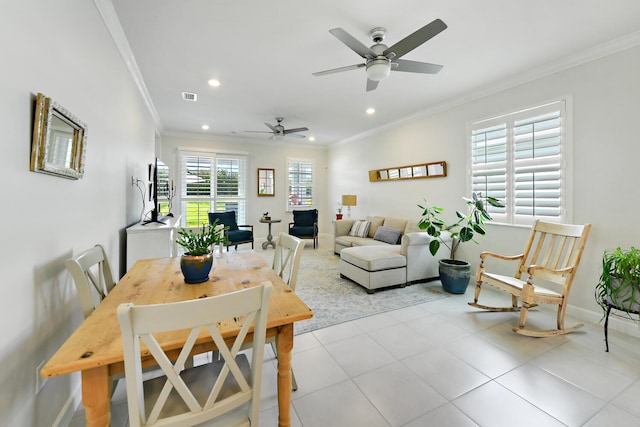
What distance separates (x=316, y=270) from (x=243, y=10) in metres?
3.51

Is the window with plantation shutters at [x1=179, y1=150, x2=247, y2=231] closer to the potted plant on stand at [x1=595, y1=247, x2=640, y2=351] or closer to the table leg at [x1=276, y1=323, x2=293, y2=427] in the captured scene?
the table leg at [x1=276, y1=323, x2=293, y2=427]

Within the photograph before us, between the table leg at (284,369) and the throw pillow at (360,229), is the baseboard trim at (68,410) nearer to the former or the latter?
the table leg at (284,369)

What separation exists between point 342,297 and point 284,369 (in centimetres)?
214

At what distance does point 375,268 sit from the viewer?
3.43m

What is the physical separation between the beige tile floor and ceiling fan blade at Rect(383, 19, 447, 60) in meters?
2.48

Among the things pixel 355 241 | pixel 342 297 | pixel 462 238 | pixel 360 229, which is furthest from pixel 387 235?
pixel 342 297

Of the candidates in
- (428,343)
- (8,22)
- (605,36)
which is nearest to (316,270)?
(428,343)

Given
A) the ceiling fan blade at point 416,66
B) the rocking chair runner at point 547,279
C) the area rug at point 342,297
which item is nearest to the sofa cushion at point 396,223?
the area rug at point 342,297

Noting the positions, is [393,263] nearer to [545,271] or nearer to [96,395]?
[545,271]

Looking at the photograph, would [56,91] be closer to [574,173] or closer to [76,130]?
[76,130]

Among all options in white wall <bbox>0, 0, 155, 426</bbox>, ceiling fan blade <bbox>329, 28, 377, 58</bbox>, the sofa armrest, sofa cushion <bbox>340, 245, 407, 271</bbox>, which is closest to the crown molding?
white wall <bbox>0, 0, 155, 426</bbox>

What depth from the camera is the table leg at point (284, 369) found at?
1.23 m

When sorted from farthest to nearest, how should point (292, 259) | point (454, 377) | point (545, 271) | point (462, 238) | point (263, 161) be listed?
point (263, 161), point (462, 238), point (545, 271), point (292, 259), point (454, 377)

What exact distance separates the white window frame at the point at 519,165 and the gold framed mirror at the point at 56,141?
4.30 meters
